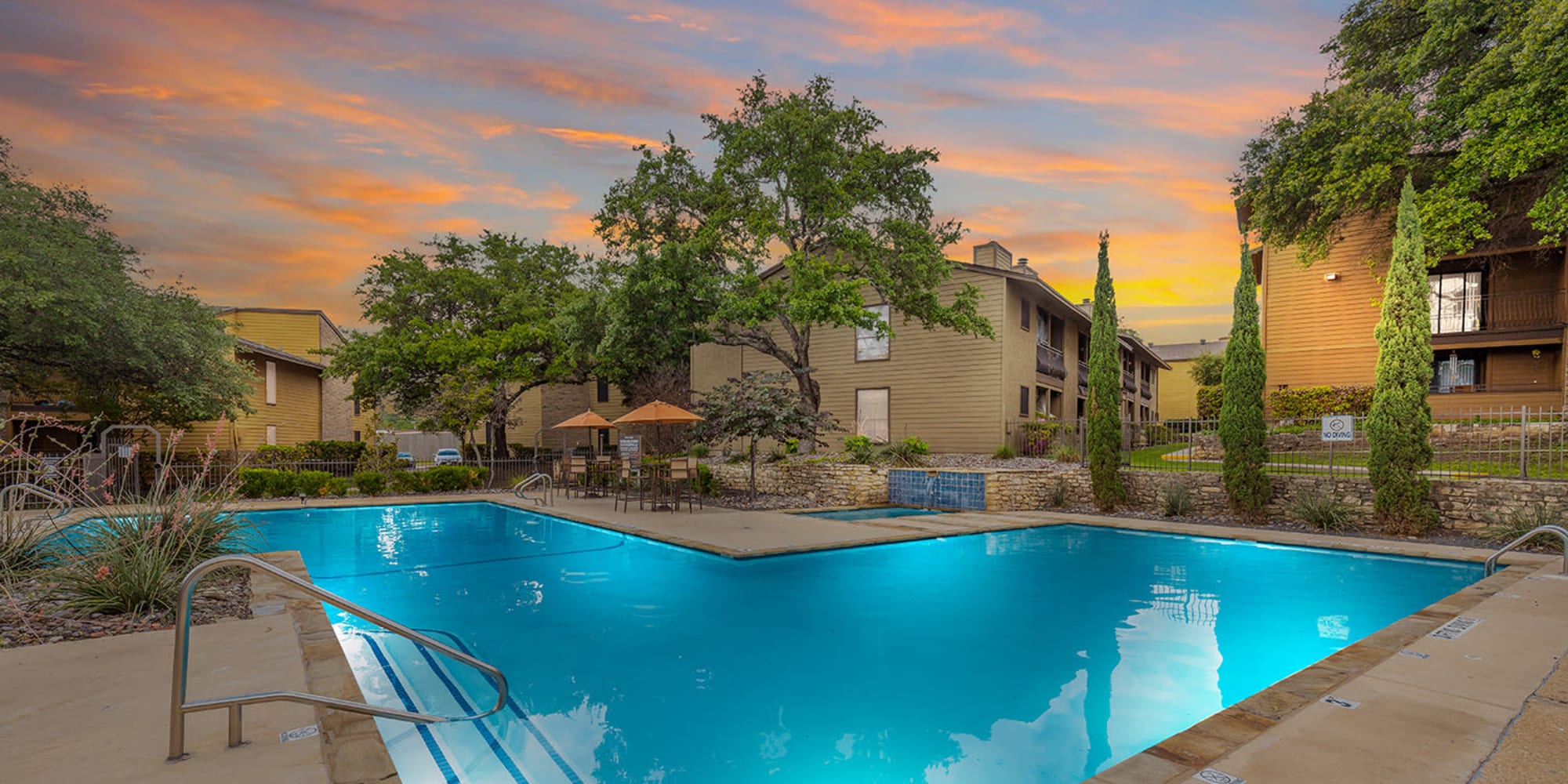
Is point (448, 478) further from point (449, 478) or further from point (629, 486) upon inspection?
point (629, 486)

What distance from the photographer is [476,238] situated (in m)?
27.3

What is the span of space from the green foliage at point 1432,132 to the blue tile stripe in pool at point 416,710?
20.7 metres

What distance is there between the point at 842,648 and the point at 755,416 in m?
11.3

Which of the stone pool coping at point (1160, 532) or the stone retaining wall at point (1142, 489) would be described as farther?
the stone retaining wall at point (1142, 489)

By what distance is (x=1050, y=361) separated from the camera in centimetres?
2267

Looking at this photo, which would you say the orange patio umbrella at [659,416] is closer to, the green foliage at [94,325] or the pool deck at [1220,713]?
the pool deck at [1220,713]

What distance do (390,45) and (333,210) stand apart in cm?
518

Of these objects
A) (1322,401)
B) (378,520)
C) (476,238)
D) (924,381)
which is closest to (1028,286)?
(924,381)

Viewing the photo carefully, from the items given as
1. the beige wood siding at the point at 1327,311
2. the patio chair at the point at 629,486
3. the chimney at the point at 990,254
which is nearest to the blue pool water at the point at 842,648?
the patio chair at the point at 629,486

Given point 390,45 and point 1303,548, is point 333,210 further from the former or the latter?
point 1303,548

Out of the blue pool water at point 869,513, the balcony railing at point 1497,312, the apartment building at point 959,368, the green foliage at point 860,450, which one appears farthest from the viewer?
the apartment building at point 959,368

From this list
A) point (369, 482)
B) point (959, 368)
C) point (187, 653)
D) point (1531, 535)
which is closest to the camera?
point (187, 653)

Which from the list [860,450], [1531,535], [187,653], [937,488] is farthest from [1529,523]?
[187,653]

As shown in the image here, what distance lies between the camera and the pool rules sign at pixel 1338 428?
447 inches
